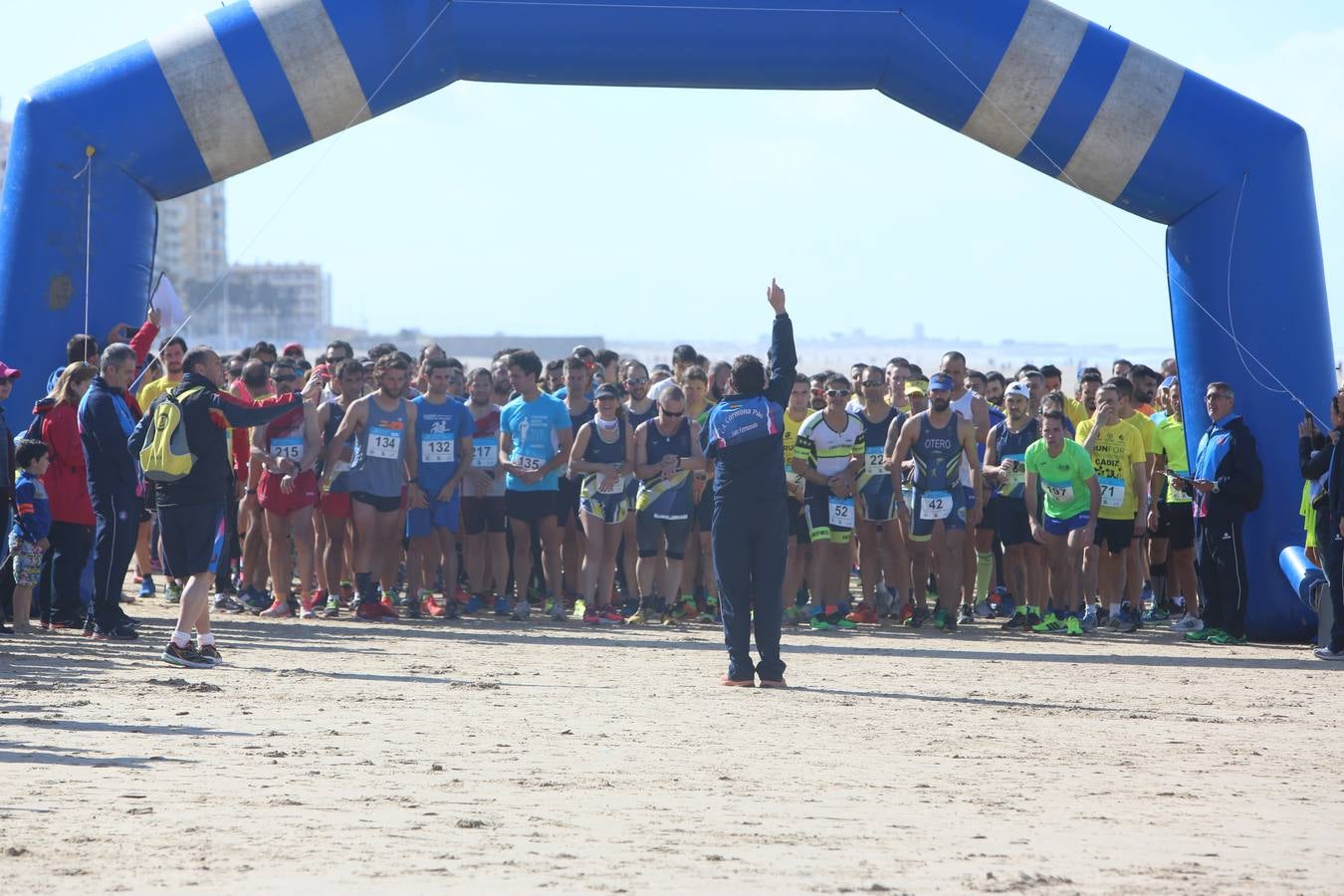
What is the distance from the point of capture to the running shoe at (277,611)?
11.9m

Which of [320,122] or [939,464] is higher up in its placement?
[320,122]

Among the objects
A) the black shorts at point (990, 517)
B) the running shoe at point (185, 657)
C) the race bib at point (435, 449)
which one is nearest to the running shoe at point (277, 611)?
the race bib at point (435, 449)

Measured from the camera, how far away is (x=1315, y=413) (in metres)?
11.1

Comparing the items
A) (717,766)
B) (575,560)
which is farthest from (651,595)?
(717,766)

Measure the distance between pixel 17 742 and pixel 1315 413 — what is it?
8.48m

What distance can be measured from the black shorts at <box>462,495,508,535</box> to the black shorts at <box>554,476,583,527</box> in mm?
454

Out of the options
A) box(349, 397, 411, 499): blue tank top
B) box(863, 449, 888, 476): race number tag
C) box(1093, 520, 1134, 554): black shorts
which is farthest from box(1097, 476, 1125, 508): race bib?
box(349, 397, 411, 499): blue tank top

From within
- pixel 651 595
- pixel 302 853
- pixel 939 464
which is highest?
pixel 939 464

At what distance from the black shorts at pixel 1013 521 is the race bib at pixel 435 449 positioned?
14.0 ft

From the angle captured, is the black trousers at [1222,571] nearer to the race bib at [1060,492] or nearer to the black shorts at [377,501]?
the race bib at [1060,492]

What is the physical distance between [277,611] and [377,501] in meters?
1.11

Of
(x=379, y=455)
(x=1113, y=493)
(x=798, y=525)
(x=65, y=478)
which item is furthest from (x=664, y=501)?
(x=65, y=478)

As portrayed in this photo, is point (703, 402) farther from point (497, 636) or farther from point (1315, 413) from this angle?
point (1315, 413)

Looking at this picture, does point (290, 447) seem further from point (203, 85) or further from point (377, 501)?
point (203, 85)
